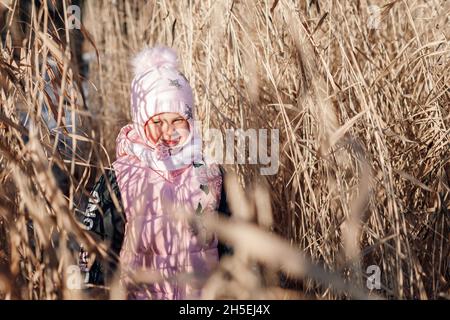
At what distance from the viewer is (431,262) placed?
1371 mm

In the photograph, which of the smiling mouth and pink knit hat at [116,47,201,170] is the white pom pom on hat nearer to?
pink knit hat at [116,47,201,170]

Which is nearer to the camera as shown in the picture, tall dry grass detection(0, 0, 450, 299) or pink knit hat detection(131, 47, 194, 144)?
tall dry grass detection(0, 0, 450, 299)

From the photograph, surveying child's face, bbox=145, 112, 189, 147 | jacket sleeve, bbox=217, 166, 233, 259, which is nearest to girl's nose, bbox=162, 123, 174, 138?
child's face, bbox=145, 112, 189, 147

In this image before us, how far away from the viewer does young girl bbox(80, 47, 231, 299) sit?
1369 millimetres

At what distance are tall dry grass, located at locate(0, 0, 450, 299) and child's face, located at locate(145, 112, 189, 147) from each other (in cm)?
7

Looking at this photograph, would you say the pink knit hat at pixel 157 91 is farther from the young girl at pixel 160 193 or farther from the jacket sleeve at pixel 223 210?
the jacket sleeve at pixel 223 210

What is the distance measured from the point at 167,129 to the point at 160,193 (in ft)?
0.47

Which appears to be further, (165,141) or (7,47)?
(165,141)

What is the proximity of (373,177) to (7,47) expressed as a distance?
75 cm

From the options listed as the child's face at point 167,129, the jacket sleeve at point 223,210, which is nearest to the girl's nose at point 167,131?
the child's face at point 167,129

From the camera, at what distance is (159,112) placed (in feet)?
4.72

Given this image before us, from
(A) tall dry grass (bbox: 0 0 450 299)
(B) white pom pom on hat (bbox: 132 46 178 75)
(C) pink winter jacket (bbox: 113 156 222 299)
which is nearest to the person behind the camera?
(A) tall dry grass (bbox: 0 0 450 299)

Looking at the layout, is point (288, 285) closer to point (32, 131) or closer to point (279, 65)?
point (279, 65)
